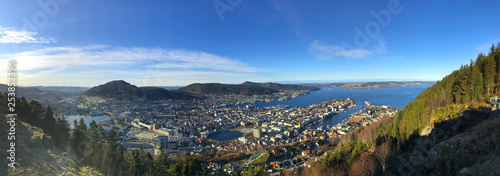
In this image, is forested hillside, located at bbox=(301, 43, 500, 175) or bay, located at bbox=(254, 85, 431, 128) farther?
bay, located at bbox=(254, 85, 431, 128)

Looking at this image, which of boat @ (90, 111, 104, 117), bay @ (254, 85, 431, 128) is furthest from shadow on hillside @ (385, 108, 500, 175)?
boat @ (90, 111, 104, 117)

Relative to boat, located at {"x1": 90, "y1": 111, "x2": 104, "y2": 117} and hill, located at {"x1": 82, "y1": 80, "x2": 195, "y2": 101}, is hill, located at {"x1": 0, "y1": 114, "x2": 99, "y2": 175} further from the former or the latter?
hill, located at {"x1": 82, "y1": 80, "x2": 195, "y2": 101}

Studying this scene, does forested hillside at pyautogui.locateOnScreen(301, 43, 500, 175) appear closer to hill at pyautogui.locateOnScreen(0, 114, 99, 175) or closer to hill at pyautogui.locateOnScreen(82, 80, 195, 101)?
hill at pyautogui.locateOnScreen(0, 114, 99, 175)

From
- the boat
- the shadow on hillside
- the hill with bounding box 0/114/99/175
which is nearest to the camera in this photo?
the hill with bounding box 0/114/99/175

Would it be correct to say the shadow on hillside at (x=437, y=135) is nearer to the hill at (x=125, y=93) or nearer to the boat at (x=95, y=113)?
the boat at (x=95, y=113)

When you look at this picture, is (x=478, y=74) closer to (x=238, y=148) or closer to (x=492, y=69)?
(x=492, y=69)

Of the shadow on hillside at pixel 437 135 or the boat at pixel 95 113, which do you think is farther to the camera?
the boat at pixel 95 113

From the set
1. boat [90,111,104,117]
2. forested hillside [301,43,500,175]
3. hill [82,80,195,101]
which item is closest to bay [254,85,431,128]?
forested hillside [301,43,500,175]

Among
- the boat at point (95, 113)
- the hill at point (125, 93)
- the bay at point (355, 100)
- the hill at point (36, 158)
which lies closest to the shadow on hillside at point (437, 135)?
the hill at point (36, 158)

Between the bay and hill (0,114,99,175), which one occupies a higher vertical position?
hill (0,114,99,175)

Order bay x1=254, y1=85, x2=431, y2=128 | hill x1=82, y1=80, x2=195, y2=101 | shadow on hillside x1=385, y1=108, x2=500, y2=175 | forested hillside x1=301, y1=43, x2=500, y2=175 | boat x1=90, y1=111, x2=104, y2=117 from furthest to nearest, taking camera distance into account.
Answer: hill x1=82, y1=80, x2=195, y2=101, bay x1=254, y1=85, x2=431, y2=128, boat x1=90, y1=111, x2=104, y2=117, shadow on hillside x1=385, y1=108, x2=500, y2=175, forested hillside x1=301, y1=43, x2=500, y2=175

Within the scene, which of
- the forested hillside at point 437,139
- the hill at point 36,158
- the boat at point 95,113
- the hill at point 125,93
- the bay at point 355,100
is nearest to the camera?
the hill at point 36,158

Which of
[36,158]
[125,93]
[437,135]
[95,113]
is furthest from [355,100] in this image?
[36,158]

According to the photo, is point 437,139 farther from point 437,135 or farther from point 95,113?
point 95,113
